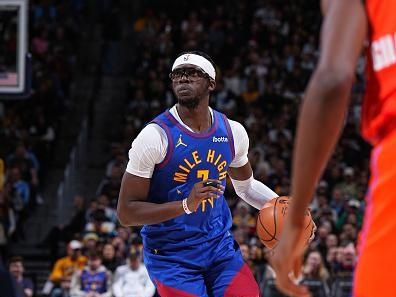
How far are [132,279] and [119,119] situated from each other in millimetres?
7705

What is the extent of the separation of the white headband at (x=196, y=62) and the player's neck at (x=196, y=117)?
0.24 meters

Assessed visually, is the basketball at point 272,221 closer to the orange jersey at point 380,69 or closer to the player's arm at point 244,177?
the player's arm at point 244,177

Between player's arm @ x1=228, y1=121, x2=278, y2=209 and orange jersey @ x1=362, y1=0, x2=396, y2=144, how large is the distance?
3.83m

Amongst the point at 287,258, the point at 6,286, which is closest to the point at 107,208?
the point at 6,286

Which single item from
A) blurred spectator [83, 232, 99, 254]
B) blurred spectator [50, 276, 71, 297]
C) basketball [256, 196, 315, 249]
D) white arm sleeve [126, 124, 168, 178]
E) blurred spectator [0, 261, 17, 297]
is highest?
white arm sleeve [126, 124, 168, 178]

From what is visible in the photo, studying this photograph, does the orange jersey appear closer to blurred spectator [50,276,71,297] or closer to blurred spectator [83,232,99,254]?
blurred spectator [83,232,99,254]

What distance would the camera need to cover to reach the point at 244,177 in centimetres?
641

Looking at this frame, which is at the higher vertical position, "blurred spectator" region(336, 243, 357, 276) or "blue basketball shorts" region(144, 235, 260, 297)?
"blue basketball shorts" region(144, 235, 260, 297)

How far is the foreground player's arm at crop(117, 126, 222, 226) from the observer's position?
5.72 metres

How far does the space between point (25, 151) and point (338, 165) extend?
5949 mm

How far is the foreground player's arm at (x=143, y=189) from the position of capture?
572cm

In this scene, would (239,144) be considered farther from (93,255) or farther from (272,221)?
(93,255)

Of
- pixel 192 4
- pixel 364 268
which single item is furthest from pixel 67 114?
pixel 364 268

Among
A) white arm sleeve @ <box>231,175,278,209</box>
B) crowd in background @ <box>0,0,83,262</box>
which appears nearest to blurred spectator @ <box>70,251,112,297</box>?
crowd in background @ <box>0,0,83,262</box>
